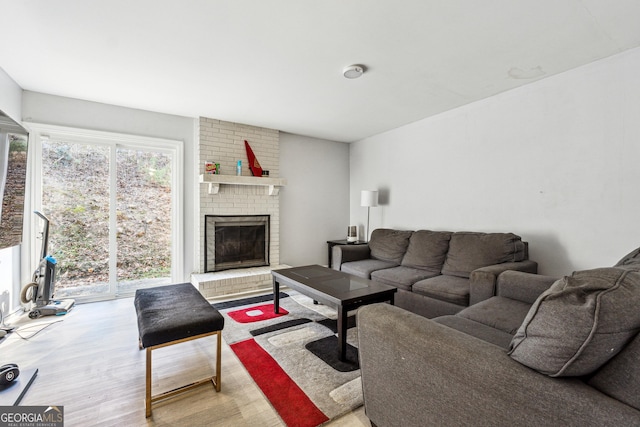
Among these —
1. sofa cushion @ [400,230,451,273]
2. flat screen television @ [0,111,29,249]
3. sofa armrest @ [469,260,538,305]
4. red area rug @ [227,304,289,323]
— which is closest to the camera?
flat screen television @ [0,111,29,249]

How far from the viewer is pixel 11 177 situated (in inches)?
79.4

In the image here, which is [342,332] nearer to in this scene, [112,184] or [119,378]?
[119,378]

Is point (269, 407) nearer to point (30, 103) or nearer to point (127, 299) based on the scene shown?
point (127, 299)

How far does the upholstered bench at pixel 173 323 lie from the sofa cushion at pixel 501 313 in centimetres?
161

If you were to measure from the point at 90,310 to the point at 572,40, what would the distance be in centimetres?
511

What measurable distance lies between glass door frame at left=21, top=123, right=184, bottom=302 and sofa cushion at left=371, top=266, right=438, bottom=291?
8.68ft

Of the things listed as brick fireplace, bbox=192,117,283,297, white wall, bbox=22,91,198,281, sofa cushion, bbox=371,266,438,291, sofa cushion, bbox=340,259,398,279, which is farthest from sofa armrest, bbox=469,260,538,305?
white wall, bbox=22,91,198,281

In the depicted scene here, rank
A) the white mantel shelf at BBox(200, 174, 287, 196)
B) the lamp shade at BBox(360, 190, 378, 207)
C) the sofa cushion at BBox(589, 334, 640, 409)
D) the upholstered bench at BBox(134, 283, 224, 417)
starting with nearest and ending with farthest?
1. the sofa cushion at BBox(589, 334, 640, 409)
2. the upholstered bench at BBox(134, 283, 224, 417)
3. the white mantel shelf at BBox(200, 174, 287, 196)
4. the lamp shade at BBox(360, 190, 378, 207)

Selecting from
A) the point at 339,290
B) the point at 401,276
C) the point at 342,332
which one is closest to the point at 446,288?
the point at 401,276

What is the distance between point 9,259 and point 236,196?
7.90 ft

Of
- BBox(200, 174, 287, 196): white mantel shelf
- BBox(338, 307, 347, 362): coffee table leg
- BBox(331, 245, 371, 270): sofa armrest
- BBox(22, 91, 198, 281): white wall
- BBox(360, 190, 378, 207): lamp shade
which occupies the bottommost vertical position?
BBox(338, 307, 347, 362): coffee table leg

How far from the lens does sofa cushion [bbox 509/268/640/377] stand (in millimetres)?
806

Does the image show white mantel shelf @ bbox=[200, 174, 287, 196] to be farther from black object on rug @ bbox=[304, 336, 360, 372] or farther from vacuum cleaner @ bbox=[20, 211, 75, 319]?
black object on rug @ bbox=[304, 336, 360, 372]

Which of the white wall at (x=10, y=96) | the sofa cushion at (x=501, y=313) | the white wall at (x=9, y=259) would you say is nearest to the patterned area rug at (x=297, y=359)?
the sofa cushion at (x=501, y=313)
